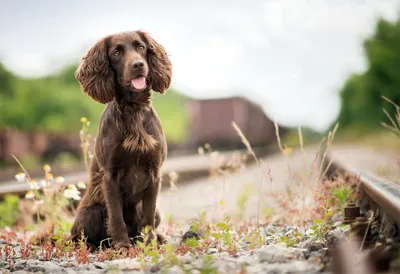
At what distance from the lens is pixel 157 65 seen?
3613mm

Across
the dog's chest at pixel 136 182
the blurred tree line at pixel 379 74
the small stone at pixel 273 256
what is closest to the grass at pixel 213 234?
the small stone at pixel 273 256

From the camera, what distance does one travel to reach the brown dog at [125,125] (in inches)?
132

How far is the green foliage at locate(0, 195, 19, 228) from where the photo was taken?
540cm

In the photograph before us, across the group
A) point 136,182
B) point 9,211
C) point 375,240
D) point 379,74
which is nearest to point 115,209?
point 136,182

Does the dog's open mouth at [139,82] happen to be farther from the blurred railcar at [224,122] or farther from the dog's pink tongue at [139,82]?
the blurred railcar at [224,122]

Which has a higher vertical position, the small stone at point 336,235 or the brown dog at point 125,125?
the brown dog at point 125,125

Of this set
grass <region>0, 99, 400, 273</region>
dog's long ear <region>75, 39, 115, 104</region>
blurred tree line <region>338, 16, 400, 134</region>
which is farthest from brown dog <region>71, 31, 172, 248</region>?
blurred tree line <region>338, 16, 400, 134</region>

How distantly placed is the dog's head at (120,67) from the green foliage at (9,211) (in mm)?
2406

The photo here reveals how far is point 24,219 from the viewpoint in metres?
5.54

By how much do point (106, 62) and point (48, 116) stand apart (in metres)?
34.1

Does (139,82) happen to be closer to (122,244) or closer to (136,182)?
(136,182)

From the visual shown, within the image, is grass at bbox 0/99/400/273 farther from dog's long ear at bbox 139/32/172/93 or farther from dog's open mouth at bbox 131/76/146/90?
dog's open mouth at bbox 131/76/146/90

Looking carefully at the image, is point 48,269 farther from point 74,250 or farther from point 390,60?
point 390,60

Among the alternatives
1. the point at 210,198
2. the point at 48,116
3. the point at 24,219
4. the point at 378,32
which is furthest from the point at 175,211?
the point at 48,116
